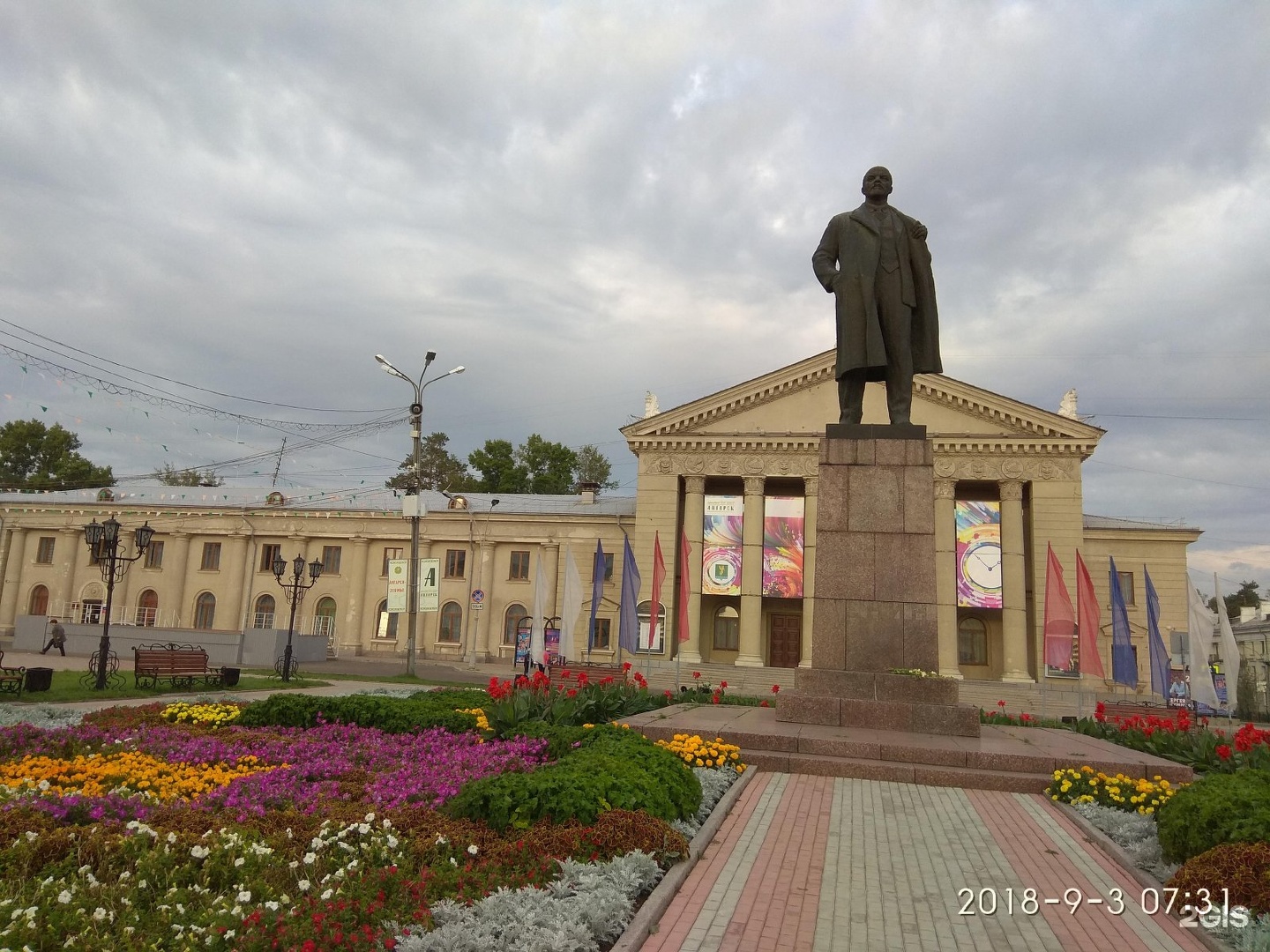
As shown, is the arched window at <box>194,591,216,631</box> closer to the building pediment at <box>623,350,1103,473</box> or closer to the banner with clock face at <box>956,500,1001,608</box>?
the building pediment at <box>623,350,1103,473</box>

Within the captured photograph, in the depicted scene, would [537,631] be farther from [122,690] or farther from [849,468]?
[849,468]

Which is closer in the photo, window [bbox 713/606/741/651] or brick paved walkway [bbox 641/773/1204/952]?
brick paved walkway [bbox 641/773/1204/952]

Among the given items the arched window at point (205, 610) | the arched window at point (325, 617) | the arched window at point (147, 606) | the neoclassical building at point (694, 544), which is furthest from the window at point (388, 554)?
the arched window at point (147, 606)

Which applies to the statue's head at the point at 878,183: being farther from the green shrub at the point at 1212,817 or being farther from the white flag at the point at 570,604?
the white flag at the point at 570,604

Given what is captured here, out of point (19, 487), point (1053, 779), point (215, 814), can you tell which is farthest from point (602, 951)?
point (19, 487)

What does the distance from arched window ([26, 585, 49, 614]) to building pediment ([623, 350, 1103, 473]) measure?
116 ft

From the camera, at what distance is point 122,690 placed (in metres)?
18.5

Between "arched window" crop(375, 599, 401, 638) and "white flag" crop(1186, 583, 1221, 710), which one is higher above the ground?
"white flag" crop(1186, 583, 1221, 710)

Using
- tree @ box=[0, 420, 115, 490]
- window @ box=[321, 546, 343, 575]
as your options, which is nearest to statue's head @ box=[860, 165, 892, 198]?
window @ box=[321, 546, 343, 575]

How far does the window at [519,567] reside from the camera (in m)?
43.7

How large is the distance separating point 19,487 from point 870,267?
74.2 m

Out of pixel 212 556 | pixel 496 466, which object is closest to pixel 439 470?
pixel 496 466

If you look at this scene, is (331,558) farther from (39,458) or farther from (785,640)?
(39,458)

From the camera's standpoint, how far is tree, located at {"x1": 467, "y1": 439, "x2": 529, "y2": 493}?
214ft
